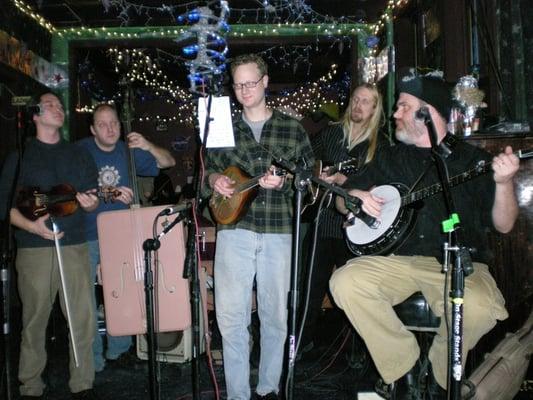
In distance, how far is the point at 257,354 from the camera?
4402 millimetres

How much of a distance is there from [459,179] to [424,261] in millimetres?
581

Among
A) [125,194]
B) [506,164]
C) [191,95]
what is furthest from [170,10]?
[506,164]

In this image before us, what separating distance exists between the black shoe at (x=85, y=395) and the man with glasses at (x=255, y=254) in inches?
39.9

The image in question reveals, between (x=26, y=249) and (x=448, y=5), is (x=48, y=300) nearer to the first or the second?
(x=26, y=249)

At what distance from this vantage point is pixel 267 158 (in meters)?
3.21

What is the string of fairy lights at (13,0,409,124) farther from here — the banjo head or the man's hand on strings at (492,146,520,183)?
the man's hand on strings at (492,146,520,183)

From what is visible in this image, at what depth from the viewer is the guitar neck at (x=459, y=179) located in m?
2.52

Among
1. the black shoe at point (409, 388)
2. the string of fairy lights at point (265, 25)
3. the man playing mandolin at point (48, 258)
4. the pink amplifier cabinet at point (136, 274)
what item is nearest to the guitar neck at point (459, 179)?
the black shoe at point (409, 388)

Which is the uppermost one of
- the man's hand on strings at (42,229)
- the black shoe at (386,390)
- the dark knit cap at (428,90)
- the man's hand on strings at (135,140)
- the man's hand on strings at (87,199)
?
the dark knit cap at (428,90)

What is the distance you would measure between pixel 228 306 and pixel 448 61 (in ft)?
11.5

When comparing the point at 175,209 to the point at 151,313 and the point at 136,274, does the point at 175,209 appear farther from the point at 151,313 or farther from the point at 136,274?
the point at 136,274

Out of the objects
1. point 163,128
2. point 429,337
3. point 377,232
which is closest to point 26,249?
point 377,232

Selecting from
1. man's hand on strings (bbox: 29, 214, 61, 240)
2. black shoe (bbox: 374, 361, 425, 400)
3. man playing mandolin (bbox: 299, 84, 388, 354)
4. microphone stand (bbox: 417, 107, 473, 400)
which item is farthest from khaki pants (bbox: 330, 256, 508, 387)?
man's hand on strings (bbox: 29, 214, 61, 240)

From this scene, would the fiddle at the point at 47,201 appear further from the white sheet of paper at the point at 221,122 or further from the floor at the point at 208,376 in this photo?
the white sheet of paper at the point at 221,122
